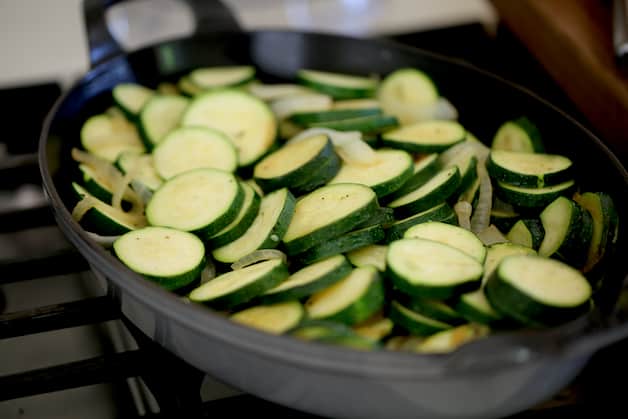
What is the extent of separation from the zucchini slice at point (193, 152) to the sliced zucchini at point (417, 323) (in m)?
0.49

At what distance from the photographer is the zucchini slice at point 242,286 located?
0.93 m

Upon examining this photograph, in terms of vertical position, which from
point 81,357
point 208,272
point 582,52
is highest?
point 582,52

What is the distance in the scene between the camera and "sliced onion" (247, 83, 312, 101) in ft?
4.88

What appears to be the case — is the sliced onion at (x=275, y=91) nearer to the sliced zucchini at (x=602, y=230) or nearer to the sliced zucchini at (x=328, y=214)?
the sliced zucchini at (x=328, y=214)

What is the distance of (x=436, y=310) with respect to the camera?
0.91 meters

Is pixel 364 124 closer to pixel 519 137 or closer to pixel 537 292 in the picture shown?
pixel 519 137

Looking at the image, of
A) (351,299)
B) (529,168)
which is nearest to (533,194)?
(529,168)

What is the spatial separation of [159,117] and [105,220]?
370 millimetres

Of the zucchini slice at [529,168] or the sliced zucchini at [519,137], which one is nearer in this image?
the zucchini slice at [529,168]

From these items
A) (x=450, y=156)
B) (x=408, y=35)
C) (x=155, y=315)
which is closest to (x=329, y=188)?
(x=450, y=156)

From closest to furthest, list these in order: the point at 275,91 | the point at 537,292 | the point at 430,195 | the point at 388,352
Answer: the point at 388,352 < the point at 537,292 < the point at 430,195 < the point at 275,91

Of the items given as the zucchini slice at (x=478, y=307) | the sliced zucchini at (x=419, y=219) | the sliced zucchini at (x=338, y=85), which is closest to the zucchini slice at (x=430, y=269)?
the zucchini slice at (x=478, y=307)

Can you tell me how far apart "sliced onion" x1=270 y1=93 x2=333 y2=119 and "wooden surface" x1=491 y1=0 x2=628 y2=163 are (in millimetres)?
477

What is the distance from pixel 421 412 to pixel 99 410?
1.74 feet
